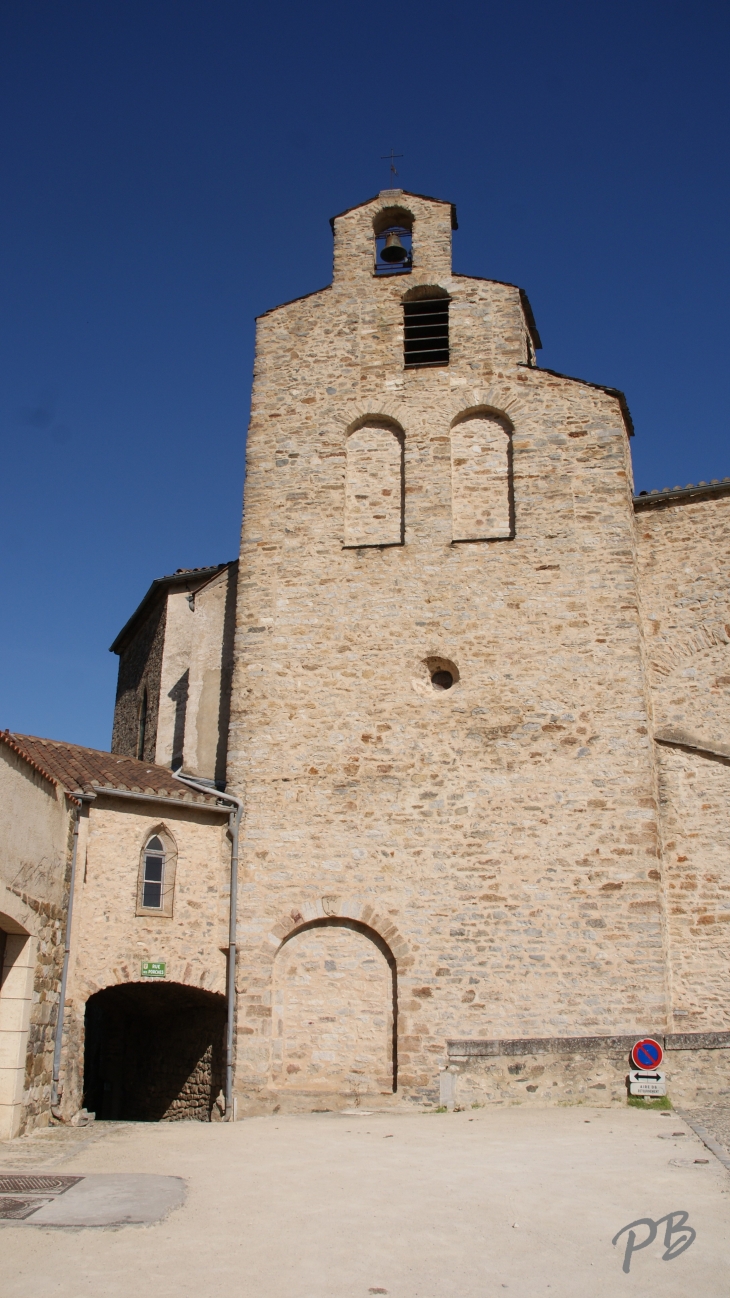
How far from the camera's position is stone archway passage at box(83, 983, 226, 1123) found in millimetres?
13156

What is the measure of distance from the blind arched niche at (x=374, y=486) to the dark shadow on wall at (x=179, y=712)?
3728 mm

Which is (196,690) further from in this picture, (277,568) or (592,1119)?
(592,1119)

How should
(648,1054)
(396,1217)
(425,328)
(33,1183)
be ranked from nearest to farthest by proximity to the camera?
(396,1217)
(33,1183)
(648,1054)
(425,328)

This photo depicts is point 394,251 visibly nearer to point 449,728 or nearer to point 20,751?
point 449,728

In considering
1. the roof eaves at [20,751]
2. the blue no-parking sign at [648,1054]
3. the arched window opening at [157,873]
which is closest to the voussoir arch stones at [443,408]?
the arched window opening at [157,873]

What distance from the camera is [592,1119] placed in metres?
9.88

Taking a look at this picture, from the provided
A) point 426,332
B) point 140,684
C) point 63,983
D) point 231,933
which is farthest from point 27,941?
point 426,332

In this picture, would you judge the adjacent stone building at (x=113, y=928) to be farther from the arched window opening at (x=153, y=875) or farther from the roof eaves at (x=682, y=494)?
the roof eaves at (x=682, y=494)

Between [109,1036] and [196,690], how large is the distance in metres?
5.75

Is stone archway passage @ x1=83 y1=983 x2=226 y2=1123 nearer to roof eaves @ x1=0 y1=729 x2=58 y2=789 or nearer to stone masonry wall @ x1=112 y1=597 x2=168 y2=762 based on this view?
roof eaves @ x1=0 y1=729 x2=58 y2=789

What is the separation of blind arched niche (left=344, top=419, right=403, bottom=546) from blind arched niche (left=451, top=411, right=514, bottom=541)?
0.81 m

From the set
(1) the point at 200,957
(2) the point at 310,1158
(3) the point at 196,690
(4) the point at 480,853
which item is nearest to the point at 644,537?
(4) the point at 480,853

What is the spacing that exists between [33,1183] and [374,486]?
9.99 m

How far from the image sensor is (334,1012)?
12297mm
